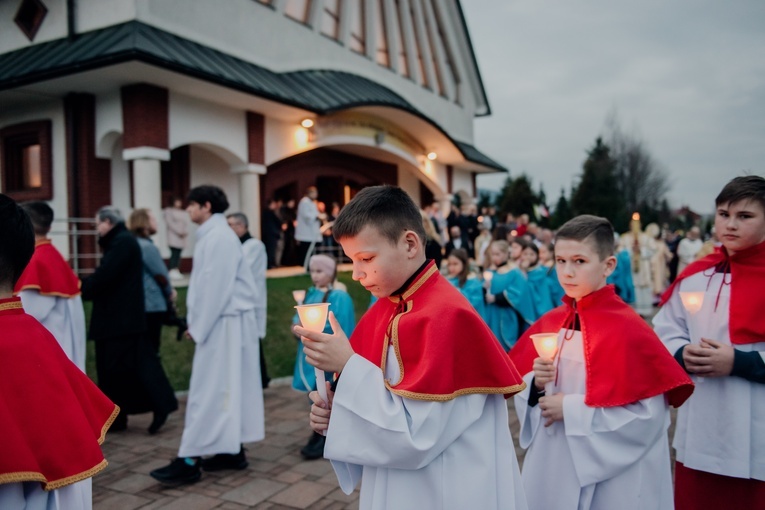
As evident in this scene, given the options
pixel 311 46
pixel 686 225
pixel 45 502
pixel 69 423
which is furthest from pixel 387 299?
pixel 686 225

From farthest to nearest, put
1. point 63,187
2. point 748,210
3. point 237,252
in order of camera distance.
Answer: point 63,187 < point 237,252 < point 748,210

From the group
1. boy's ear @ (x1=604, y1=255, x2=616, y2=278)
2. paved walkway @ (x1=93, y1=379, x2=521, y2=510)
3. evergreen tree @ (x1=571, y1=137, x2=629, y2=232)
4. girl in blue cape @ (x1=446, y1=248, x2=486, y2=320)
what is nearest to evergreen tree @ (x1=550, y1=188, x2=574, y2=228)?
evergreen tree @ (x1=571, y1=137, x2=629, y2=232)

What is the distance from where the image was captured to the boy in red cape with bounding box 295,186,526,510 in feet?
6.11

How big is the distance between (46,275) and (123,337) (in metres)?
1.43

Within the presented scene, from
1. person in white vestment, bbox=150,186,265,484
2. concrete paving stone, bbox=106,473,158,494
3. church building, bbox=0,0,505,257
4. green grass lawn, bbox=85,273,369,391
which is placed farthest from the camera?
church building, bbox=0,0,505,257

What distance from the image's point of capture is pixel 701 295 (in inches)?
118

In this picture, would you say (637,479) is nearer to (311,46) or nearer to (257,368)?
(257,368)

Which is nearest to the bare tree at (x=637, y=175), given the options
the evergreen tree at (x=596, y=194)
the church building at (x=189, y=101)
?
the evergreen tree at (x=596, y=194)

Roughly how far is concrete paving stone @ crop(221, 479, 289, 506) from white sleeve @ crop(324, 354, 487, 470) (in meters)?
2.72

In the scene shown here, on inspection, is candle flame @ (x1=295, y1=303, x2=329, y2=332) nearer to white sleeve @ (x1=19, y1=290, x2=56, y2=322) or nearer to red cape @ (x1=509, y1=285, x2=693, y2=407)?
red cape @ (x1=509, y1=285, x2=693, y2=407)

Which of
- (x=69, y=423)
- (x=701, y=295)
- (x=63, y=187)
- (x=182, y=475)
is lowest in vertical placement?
(x=182, y=475)

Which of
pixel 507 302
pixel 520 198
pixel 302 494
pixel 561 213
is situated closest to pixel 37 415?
pixel 302 494

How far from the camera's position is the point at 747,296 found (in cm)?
288

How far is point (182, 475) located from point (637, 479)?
3.51 meters
